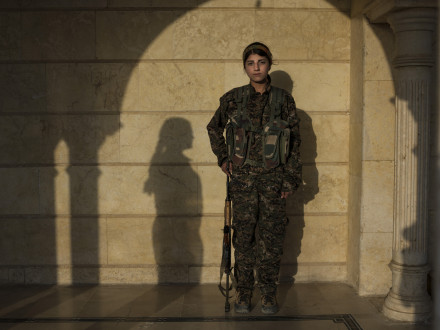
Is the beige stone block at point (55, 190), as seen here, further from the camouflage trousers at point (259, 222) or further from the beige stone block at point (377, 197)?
the beige stone block at point (377, 197)

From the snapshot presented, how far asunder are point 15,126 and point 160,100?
1329 millimetres

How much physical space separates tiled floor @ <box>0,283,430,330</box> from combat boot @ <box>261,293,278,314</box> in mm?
61

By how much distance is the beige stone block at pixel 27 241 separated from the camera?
4816mm

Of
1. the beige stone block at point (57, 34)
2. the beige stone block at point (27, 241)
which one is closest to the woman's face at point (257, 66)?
the beige stone block at point (57, 34)

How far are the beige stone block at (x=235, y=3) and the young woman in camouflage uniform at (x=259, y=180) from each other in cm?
91

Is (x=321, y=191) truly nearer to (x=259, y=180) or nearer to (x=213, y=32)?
(x=259, y=180)

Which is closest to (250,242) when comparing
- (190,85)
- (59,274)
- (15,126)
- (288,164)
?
(288,164)

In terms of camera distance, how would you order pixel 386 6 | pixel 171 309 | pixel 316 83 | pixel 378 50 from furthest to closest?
pixel 316 83, pixel 378 50, pixel 171 309, pixel 386 6

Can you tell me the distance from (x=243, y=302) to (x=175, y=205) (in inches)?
45.1

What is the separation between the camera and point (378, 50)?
14.2 ft

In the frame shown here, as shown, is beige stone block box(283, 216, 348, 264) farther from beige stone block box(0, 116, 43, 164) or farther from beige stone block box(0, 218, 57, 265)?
beige stone block box(0, 116, 43, 164)

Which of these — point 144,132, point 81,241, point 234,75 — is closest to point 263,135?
point 234,75

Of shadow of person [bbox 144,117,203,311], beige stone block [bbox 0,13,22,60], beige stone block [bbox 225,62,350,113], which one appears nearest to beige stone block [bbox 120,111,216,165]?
shadow of person [bbox 144,117,203,311]

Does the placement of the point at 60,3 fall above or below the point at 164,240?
above
